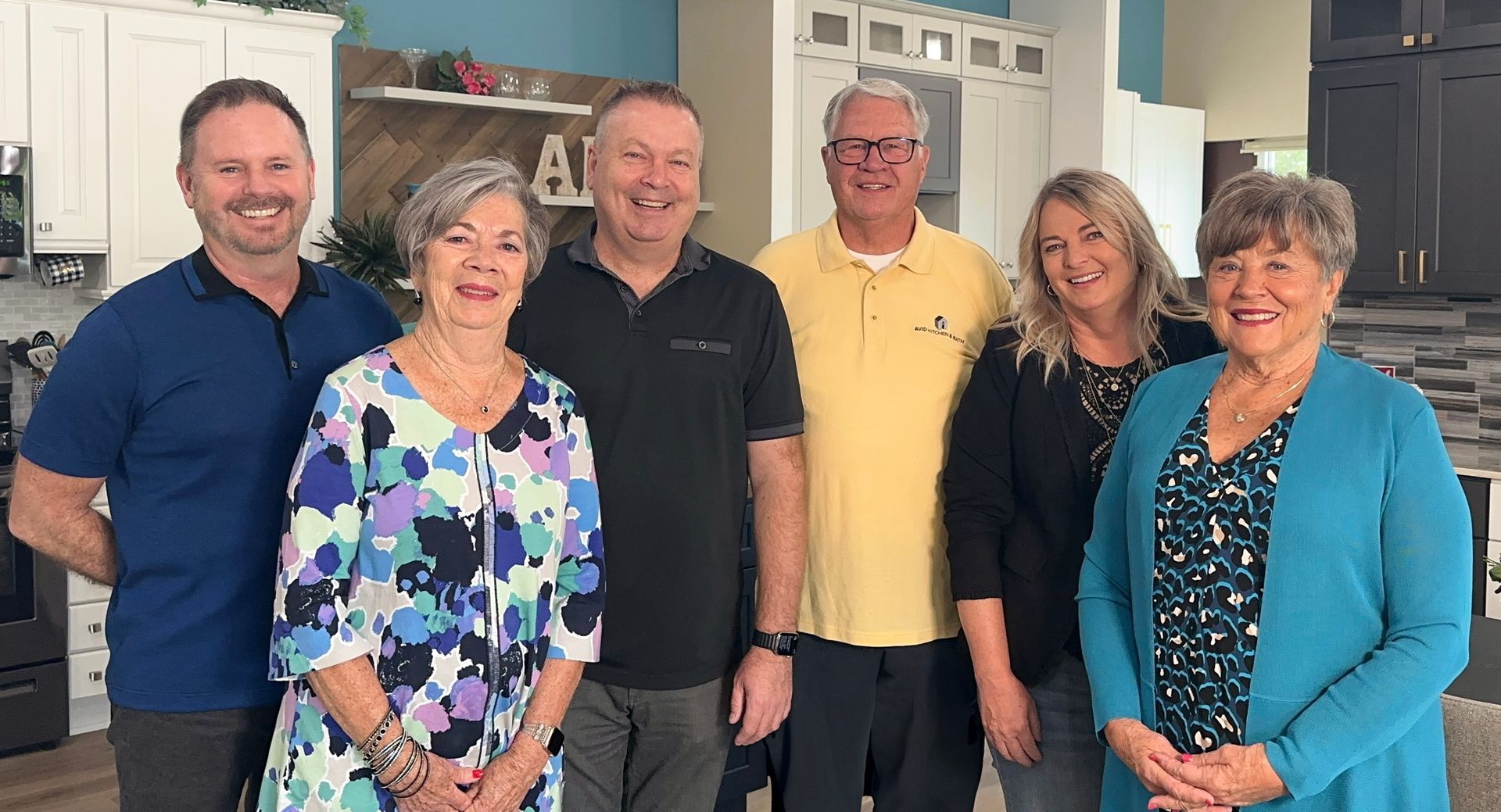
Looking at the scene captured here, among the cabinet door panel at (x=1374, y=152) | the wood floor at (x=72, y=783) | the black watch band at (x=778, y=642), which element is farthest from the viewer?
the cabinet door panel at (x=1374, y=152)

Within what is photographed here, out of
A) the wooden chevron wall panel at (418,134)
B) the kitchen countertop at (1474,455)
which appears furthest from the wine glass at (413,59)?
the kitchen countertop at (1474,455)

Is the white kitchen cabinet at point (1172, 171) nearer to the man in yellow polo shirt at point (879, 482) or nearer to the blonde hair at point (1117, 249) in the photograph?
the man in yellow polo shirt at point (879, 482)

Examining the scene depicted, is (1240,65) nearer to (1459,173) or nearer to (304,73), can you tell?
(1459,173)

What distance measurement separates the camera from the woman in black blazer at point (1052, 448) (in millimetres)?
2113

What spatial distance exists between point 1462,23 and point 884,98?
3.78 m

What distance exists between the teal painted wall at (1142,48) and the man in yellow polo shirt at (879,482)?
5.85 meters

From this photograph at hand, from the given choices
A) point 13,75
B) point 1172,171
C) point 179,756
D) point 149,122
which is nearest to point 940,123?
point 1172,171

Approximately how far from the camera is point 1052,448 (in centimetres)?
212

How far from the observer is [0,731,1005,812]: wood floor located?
3.76 m

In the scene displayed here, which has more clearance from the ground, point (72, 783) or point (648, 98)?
point (648, 98)

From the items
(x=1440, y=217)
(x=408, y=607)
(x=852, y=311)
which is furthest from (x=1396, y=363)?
(x=408, y=607)

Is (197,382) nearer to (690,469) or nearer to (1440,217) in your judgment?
(690,469)

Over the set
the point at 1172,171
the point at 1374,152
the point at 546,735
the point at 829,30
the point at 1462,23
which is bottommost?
the point at 546,735

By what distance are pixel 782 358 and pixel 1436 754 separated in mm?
1103
